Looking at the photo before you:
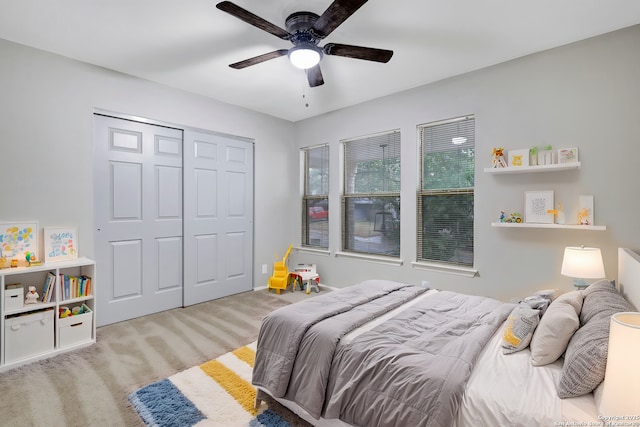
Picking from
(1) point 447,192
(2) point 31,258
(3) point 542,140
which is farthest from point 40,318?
(3) point 542,140

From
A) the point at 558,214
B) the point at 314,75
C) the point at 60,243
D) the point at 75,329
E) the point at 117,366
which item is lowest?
the point at 117,366

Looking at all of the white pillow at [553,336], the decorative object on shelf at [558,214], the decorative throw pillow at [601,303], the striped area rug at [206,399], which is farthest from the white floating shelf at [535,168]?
the striped area rug at [206,399]

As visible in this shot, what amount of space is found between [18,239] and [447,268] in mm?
4130

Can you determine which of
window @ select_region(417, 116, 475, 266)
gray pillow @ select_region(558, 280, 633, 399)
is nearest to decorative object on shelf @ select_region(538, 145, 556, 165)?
window @ select_region(417, 116, 475, 266)

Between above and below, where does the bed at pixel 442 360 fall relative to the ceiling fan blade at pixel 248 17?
below

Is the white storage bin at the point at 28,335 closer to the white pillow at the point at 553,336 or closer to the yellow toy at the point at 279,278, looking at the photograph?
the yellow toy at the point at 279,278

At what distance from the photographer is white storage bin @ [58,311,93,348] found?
2684 millimetres

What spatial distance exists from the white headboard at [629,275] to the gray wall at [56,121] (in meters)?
4.32

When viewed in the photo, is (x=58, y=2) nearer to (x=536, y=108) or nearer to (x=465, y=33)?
(x=465, y=33)

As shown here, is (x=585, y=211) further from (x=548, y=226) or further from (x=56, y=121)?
(x=56, y=121)

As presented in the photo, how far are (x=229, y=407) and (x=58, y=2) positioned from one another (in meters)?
2.99

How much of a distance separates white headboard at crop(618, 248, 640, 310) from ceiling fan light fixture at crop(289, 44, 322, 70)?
2.50 metres

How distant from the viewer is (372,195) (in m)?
4.25

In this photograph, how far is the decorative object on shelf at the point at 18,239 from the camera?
8.71 feet
